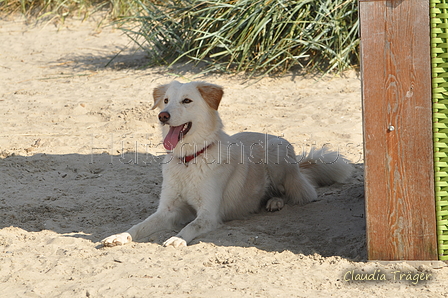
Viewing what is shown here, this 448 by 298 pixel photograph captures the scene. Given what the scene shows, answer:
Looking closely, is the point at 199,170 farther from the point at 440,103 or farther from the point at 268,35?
the point at 268,35

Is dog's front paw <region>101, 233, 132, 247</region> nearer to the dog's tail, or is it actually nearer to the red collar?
the red collar

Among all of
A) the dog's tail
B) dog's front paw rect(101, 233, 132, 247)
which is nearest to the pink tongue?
dog's front paw rect(101, 233, 132, 247)

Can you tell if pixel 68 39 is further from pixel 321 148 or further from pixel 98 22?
pixel 321 148

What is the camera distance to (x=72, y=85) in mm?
8633

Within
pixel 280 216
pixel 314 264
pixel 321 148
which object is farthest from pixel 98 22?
pixel 314 264

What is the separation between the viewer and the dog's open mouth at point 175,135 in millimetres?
4410

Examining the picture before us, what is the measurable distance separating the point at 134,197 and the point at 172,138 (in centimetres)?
100

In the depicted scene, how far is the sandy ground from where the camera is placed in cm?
314

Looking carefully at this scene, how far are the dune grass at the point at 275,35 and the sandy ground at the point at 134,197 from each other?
1.21ft

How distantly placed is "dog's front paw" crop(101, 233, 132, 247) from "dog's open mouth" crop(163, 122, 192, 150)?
0.89 metres

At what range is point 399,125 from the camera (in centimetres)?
316

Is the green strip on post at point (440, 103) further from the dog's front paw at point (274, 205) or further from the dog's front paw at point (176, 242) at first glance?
the dog's front paw at point (274, 205)

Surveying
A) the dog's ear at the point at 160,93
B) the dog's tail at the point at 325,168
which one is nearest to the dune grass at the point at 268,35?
the dog's tail at the point at 325,168

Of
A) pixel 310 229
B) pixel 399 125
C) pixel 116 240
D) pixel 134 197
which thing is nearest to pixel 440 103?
pixel 399 125
